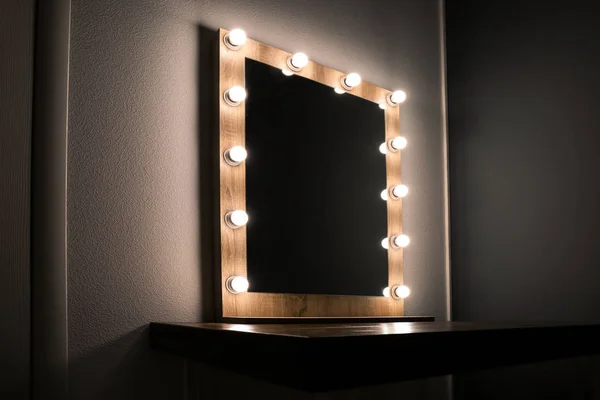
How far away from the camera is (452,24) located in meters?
2.38

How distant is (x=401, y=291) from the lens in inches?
77.5

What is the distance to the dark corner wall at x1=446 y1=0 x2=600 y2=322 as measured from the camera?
1.90 metres

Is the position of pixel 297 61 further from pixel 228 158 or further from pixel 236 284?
pixel 236 284

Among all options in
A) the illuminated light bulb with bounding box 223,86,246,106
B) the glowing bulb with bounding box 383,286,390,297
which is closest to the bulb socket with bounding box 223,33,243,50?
the illuminated light bulb with bounding box 223,86,246,106

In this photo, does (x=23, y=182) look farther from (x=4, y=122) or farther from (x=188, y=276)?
(x=188, y=276)

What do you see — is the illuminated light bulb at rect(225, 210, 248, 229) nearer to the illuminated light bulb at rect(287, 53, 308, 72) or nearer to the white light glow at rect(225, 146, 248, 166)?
the white light glow at rect(225, 146, 248, 166)

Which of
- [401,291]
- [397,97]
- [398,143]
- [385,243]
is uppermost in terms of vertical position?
[397,97]

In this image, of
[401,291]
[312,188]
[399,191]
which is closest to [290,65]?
[312,188]

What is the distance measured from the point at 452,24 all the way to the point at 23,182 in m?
1.78

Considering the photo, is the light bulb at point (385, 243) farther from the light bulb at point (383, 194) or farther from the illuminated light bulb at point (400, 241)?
the light bulb at point (383, 194)

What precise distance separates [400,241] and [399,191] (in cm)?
17

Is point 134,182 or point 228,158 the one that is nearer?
point 134,182

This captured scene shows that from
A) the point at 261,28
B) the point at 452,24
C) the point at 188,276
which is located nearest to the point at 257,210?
the point at 188,276

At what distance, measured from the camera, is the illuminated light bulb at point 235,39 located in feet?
5.21
